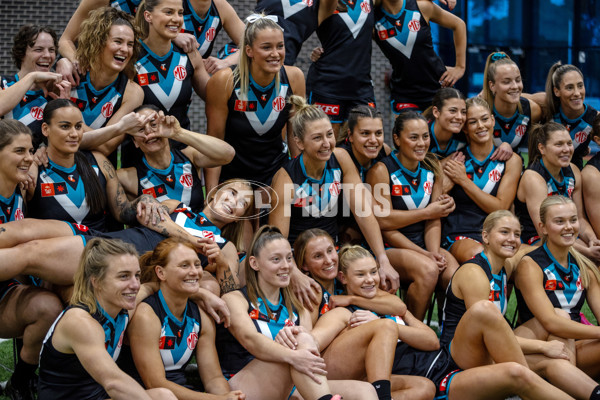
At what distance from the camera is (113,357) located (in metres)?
3.68

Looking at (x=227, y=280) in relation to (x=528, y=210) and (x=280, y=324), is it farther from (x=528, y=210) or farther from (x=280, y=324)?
(x=528, y=210)

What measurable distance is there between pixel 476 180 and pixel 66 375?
10.5ft

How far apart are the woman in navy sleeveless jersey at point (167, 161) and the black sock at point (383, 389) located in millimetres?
1705

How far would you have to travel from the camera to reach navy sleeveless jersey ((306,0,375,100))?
5.65 m

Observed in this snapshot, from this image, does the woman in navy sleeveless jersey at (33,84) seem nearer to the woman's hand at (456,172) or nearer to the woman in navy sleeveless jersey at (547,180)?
the woman's hand at (456,172)

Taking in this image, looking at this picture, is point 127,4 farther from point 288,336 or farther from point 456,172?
point 288,336

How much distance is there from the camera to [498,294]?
180 inches

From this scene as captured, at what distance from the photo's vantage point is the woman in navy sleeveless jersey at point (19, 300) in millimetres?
4004

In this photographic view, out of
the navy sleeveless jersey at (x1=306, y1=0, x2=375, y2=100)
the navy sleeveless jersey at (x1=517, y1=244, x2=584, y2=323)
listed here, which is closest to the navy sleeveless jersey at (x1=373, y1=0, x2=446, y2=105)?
the navy sleeveless jersey at (x1=306, y1=0, x2=375, y2=100)

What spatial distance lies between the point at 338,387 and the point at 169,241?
45.1 inches

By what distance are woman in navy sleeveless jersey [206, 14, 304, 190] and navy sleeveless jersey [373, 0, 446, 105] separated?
1.11 meters


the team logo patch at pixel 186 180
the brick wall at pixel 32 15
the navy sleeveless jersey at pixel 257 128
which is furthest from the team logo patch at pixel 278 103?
the brick wall at pixel 32 15

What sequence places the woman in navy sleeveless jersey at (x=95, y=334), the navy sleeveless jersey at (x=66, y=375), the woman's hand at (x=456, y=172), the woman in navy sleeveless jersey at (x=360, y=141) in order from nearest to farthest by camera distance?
1. the woman in navy sleeveless jersey at (x=95, y=334)
2. the navy sleeveless jersey at (x=66, y=375)
3. the woman in navy sleeveless jersey at (x=360, y=141)
4. the woman's hand at (x=456, y=172)

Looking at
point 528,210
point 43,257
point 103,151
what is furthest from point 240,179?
point 528,210
